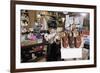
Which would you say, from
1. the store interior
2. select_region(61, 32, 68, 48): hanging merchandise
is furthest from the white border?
select_region(61, 32, 68, 48): hanging merchandise

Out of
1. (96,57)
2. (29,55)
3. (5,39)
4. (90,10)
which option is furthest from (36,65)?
(90,10)

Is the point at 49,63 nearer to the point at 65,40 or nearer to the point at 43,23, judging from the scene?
the point at 65,40

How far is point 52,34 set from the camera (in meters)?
1.74

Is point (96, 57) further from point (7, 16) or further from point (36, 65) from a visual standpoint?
point (7, 16)

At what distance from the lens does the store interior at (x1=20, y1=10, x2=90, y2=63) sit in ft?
5.47

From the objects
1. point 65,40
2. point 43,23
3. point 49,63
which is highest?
point 43,23

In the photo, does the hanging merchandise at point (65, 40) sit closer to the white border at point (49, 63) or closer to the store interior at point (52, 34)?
the store interior at point (52, 34)

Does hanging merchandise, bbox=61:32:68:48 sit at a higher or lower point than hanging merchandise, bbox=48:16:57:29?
lower

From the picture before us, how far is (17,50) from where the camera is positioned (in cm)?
163

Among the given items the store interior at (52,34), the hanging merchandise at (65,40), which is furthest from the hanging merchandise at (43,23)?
the hanging merchandise at (65,40)

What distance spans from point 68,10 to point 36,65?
1.99ft

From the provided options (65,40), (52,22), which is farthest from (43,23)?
(65,40)

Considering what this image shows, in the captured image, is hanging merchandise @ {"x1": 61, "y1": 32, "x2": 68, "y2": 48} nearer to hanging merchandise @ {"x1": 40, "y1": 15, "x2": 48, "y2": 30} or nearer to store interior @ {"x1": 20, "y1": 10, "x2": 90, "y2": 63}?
store interior @ {"x1": 20, "y1": 10, "x2": 90, "y2": 63}

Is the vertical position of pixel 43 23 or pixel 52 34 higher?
pixel 43 23
